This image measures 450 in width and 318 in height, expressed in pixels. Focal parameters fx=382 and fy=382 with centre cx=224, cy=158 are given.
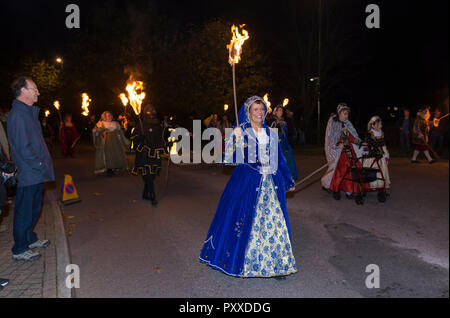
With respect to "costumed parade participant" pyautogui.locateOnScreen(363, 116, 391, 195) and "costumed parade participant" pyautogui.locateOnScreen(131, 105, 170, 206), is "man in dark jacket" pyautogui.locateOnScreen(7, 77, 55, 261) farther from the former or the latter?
"costumed parade participant" pyautogui.locateOnScreen(363, 116, 391, 195)

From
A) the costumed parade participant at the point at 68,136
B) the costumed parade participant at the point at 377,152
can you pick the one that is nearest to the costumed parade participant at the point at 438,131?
the costumed parade participant at the point at 377,152

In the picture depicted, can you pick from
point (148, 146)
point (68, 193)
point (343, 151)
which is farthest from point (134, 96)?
point (343, 151)

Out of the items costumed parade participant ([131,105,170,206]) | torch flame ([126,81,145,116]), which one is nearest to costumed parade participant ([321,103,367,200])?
costumed parade participant ([131,105,170,206])

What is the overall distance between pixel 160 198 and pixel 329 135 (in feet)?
13.5

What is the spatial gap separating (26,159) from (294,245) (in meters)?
3.72

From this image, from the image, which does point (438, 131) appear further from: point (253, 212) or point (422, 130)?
point (253, 212)

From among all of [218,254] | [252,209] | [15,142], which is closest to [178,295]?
[218,254]

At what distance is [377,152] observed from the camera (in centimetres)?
791

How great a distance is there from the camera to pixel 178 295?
3.97 m

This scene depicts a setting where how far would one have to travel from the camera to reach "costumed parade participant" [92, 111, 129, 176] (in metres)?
12.5

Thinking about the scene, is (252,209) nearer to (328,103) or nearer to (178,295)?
(178,295)

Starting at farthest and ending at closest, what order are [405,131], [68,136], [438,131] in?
[68,136]
[405,131]
[438,131]

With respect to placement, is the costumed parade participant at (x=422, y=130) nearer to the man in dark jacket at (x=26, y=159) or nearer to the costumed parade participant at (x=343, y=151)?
the costumed parade participant at (x=343, y=151)

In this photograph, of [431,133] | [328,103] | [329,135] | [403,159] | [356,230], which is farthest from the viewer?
[328,103]
